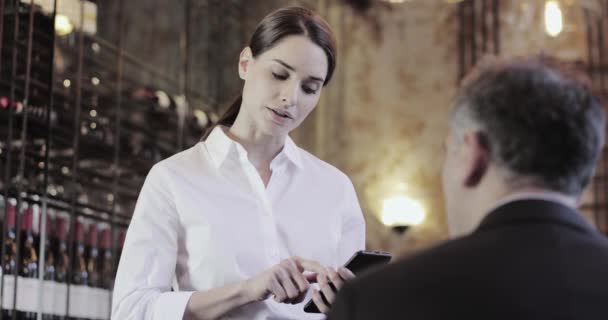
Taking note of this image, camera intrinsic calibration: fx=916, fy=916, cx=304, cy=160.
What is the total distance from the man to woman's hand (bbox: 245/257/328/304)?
0.52m

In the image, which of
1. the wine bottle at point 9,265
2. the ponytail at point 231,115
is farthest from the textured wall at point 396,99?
the ponytail at point 231,115

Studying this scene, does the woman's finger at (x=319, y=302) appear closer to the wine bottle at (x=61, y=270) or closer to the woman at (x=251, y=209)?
the woman at (x=251, y=209)

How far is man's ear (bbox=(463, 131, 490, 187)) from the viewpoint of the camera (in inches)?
40.6

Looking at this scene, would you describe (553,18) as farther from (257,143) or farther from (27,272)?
(257,143)

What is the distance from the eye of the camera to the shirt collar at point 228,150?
188 centimetres

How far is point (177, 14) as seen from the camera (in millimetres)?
7152

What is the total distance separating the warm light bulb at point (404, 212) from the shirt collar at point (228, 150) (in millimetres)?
4535

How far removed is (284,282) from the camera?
5.13ft

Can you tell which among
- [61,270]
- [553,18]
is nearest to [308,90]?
→ [61,270]

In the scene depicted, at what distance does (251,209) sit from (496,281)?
95 centimetres

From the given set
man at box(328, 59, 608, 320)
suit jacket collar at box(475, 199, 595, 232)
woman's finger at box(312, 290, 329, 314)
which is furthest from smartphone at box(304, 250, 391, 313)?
suit jacket collar at box(475, 199, 595, 232)

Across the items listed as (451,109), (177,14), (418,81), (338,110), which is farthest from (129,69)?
(451,109)

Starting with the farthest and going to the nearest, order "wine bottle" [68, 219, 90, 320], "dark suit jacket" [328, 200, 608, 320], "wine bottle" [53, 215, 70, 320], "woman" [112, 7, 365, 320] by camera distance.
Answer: "wine bottle" [68, 219, 90, 320] → "wine bottle" [53, 215, 70, 320] → "woman" [112, 7, 365, 320] → "dark suit jacket" [328, 200, 608, 320]

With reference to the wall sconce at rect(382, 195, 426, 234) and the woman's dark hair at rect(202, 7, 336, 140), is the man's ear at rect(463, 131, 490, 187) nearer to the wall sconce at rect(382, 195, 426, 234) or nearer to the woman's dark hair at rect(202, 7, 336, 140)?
the woman's dark hair at rect(202, 7, 336, 140)
